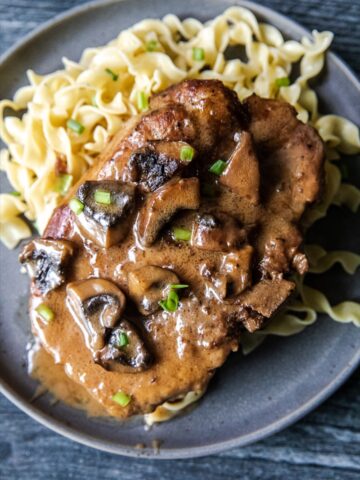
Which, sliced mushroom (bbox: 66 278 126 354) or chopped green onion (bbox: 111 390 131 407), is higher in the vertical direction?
sliced mushroom (bbox: 66 278 126 354)

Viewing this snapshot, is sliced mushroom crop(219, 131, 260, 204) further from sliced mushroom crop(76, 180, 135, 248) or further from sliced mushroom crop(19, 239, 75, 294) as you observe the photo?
sliced mushroom crop(19, 239, 75, 294)

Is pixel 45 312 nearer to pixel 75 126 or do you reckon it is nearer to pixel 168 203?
pixel 168 203

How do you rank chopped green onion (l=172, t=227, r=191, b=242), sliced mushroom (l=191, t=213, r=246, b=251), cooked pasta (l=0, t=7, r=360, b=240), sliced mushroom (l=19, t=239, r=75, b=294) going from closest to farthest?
1. sliced mushroom (l=191, t=213, r=246, b=251)
2. chopped green onion (l=172, t=227, r=191, b=242)
3. sliced mushroom (l=19, t=239, r=75, b=294)
4. cooked pasta (l=0, t=7, r=360, b=240)

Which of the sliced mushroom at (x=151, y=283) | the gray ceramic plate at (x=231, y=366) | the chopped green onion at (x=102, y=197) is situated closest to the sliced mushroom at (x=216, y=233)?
the sliced mushroom at (x=151, y=283)

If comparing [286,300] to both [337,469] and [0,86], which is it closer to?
[337,469]

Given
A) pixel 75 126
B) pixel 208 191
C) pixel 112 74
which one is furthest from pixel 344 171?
pixel 75 126

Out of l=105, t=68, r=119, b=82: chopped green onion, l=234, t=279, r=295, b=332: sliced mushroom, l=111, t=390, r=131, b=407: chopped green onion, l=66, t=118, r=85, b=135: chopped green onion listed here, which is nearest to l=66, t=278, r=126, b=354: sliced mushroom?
l=111, t=390, r=131, b=407: chopped green onion

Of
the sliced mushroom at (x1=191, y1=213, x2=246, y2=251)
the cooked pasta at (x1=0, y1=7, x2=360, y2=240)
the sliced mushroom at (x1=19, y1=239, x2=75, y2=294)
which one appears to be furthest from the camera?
the cooked pasta at (x1=0, y1=7, x2=360, y2=240)
